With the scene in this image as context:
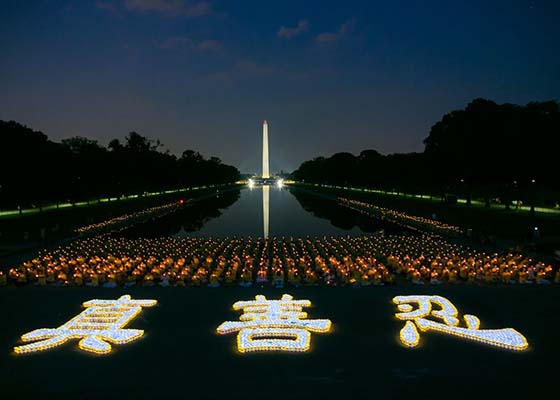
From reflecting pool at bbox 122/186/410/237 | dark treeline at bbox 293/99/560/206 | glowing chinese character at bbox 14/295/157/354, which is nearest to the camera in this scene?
glowing chinese character at bbox 14/295/157/354

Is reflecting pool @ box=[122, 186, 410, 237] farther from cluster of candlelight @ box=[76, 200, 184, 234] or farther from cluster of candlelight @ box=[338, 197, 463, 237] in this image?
cluster of candlelight @ box=[338, 197, 463, 237]

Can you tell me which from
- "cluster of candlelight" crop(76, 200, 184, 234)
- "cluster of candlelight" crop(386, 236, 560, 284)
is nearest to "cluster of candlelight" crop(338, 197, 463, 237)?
"cluster of candlelight" crop(386, 236, 560, 284)

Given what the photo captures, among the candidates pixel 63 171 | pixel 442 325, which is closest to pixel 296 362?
pixel 442 325

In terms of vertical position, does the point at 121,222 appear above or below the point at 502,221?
below

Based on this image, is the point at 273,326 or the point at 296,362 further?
the point at 273,326

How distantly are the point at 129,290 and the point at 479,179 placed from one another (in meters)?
54.2

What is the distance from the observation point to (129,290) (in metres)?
24.0

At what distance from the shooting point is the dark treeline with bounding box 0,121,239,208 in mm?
56219

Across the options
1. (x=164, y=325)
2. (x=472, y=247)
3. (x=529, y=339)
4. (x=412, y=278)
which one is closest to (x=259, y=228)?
(x=472, y=247)

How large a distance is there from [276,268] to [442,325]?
476 inches

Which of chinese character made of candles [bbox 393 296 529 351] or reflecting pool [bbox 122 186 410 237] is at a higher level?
chinese character made of candles [bbox 393 296 529 351]

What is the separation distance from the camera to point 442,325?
18.1 meters

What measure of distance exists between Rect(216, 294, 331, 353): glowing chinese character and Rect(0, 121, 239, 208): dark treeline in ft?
158

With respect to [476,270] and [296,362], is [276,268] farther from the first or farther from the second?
[296,362]
